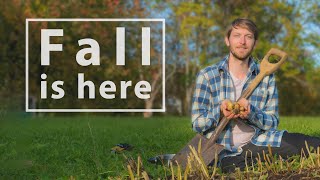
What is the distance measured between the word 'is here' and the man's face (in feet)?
26.3

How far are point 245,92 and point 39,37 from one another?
11.4 metres

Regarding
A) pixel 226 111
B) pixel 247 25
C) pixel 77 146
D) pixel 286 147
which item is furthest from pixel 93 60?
pixel 226 111

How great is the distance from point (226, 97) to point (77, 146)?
2.49 m

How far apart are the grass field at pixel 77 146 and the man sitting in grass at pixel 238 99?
429 mm

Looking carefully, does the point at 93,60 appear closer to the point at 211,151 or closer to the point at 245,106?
the point at 211,151

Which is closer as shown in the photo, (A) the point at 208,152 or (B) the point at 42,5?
(A) the point at 208,152

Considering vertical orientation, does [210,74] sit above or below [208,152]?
above

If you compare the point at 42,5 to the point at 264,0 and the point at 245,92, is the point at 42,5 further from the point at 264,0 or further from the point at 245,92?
the point at 245,92

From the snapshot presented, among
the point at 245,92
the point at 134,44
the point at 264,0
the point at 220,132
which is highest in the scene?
the point at 264,0

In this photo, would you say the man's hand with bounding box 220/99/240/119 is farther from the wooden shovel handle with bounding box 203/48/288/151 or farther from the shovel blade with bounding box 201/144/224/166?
the shovel blade with bounding box 201/144/224/166

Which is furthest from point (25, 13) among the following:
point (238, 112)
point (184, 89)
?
point (238, 112)

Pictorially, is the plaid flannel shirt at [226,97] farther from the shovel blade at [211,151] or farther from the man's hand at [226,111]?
the man's hand at [226,111]

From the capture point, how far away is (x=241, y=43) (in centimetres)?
362

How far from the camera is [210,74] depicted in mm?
3807
